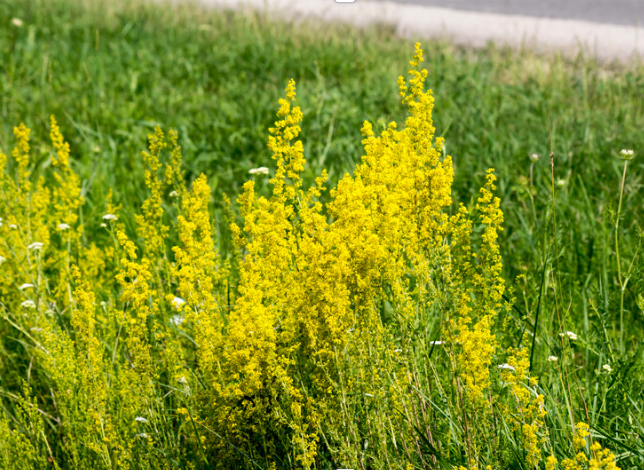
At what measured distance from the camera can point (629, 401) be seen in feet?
6.32

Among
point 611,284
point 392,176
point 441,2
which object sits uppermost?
point 441,2

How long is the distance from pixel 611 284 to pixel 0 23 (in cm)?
678

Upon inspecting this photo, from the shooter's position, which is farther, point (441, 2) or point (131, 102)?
point (441, 2)

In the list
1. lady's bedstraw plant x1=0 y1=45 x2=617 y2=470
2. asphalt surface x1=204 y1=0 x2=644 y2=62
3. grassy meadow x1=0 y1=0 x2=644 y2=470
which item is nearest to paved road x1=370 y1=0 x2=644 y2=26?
asphalt surface x1=204 y1=0 x2=644 y2=62

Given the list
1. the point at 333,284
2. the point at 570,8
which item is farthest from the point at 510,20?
the point at 333,284

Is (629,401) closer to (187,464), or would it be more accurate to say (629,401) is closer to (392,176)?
(392,176)

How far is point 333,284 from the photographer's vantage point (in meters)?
1.71

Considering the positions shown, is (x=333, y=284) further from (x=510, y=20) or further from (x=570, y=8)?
(x=570, y=8)

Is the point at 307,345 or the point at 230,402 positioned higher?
the point at 307,345

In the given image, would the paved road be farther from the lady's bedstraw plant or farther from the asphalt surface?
the lady's bedstraw plant

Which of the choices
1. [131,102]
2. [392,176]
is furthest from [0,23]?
[392,176]

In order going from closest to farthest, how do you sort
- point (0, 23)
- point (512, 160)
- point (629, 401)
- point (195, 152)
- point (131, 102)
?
point (629, 401)
point (512, 160)
point (195, 152)
point (131, 102)
point (0, 23)

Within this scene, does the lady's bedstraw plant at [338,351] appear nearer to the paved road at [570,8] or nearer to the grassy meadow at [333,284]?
the grassy meadow at [333,284]

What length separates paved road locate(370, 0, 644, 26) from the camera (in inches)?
324
